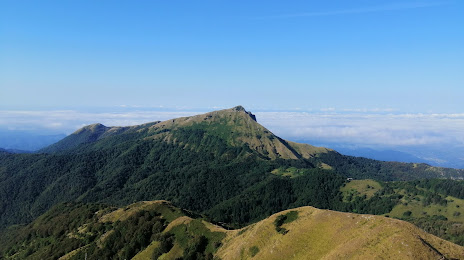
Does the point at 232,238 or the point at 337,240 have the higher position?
the point at 337,240

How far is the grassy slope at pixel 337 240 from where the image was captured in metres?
56.4

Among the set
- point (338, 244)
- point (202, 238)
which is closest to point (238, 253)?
point (202, 238)

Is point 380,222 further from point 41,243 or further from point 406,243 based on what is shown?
point 41,243

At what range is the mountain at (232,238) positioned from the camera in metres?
59.3

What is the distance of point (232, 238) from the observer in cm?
9006

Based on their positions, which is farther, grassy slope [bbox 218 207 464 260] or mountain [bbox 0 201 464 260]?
mountain [bbox 0 201 464 260]

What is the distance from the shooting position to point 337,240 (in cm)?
6731

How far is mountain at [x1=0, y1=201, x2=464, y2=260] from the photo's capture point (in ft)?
195

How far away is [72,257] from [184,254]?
5436 cm

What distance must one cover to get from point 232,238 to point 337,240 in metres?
34.3

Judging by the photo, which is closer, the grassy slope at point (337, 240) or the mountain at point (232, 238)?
→ the grassy slope at point (337, 240)

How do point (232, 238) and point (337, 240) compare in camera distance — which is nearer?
point (337, 240)

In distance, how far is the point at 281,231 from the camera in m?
78.8

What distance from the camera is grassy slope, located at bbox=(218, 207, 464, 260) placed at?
5638cm
